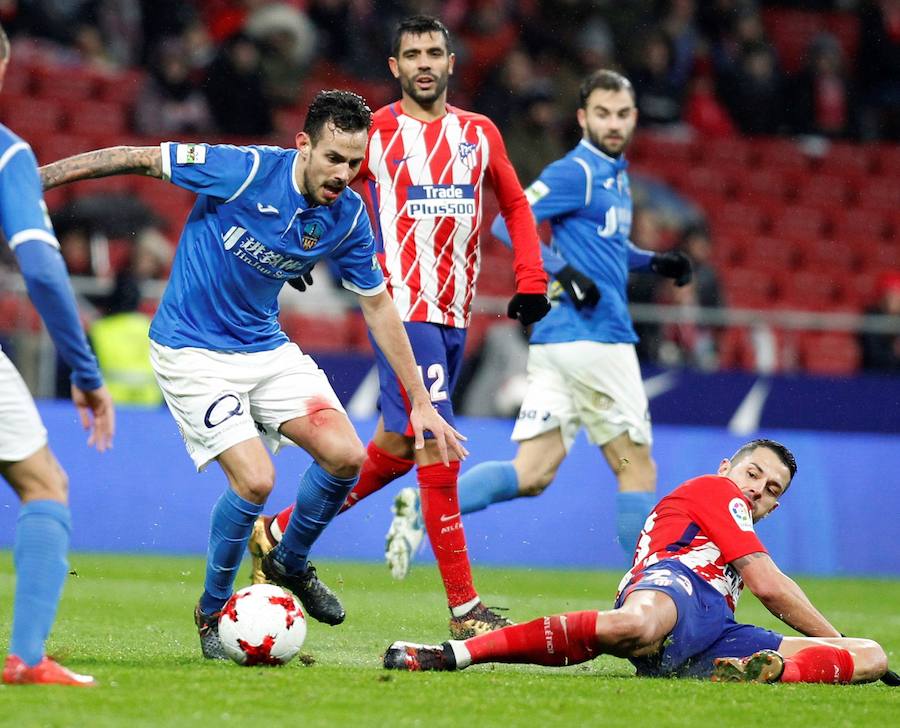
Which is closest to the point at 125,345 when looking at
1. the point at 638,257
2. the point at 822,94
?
the point at 638,257

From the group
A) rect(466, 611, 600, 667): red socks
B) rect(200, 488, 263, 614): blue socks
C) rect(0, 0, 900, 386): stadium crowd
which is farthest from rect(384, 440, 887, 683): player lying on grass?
rect(0, 0, 900, 386): stadium crowd

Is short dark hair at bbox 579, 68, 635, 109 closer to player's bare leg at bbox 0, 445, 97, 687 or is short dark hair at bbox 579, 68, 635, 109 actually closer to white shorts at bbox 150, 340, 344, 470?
white shorts at bbox 150, 340, 344, 470

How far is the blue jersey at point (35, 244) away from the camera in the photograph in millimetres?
4340

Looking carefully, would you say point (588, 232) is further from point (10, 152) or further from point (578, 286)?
point (10, 152)

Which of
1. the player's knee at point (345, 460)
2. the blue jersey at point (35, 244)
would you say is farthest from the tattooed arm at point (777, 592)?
the blue jersey at point (35, 244)

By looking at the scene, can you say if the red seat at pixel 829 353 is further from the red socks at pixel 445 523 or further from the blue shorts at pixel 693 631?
the blue shorts at pixel 693 631

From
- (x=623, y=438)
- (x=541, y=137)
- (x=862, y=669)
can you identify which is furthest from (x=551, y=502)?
(x=862, y=669)

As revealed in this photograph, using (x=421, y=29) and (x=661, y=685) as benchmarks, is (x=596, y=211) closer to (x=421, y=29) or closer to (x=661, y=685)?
(x=421, y=29)

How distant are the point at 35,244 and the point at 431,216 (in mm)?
2738

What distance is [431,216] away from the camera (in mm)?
6852

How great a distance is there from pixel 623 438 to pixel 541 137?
23.1 ft

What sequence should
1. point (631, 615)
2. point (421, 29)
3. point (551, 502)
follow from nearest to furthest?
point (631, 615), point (421, 29), point (551, 502)

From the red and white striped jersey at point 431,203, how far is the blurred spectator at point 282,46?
789 cm

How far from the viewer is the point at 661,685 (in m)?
5.27
